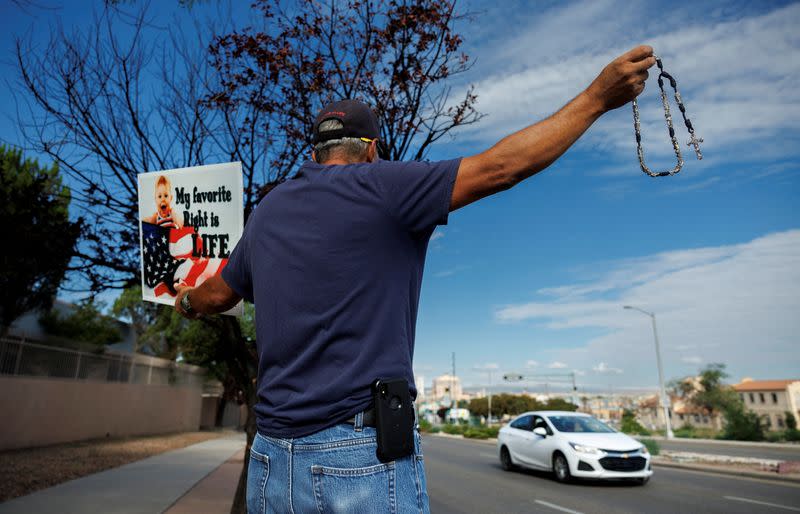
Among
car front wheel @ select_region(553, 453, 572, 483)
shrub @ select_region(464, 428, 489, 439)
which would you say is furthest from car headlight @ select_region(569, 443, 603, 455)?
shrub @ select_region(464, 428, 489, 439)

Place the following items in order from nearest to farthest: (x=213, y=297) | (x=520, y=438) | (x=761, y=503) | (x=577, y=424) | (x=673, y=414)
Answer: (x=213, y=297) → (x=761, y=503) → (x=577, y=424) → (x=520, y=438) → (x=673, y=414)

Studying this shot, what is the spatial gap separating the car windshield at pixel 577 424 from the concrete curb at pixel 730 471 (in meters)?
3.15

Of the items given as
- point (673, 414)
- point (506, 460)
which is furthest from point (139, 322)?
point (673, 414)

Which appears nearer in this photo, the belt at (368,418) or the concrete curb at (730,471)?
the belt at (368,418)

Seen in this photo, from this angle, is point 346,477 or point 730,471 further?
point 730,471

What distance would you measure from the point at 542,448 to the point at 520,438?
111cm

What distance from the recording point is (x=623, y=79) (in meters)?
1.47

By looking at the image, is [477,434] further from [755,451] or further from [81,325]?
[81,325]

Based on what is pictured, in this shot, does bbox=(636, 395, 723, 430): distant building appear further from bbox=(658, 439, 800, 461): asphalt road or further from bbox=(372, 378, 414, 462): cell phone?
bbox=(372, 378, 414, 462): cell phone

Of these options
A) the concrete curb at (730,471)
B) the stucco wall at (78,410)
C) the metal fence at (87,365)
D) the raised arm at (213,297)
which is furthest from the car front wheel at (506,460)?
the raised arm at (213,297)

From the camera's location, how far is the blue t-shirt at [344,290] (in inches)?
58.2

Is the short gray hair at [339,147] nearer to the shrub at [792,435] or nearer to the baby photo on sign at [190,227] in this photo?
the baby photo on sign at [190,227]

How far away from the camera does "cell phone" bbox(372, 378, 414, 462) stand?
1422mm

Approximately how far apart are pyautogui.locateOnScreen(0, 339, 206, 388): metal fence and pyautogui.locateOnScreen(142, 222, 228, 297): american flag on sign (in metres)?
15.2
